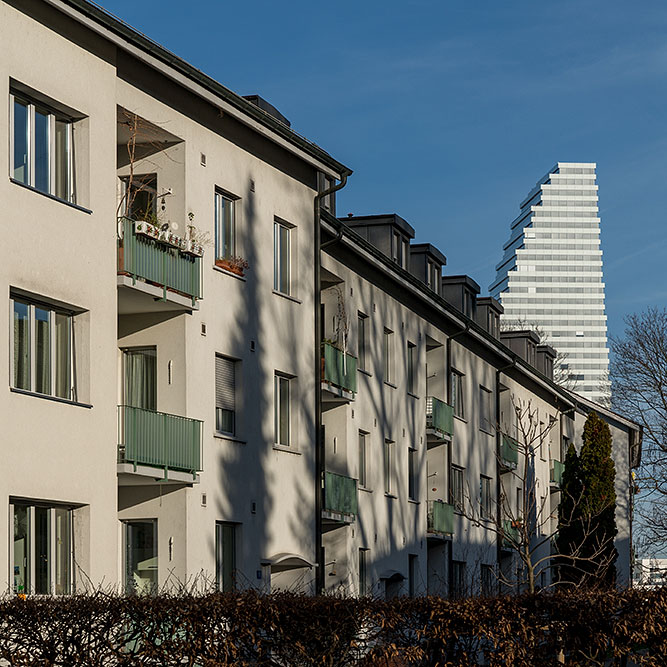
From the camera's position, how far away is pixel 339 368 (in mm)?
29297

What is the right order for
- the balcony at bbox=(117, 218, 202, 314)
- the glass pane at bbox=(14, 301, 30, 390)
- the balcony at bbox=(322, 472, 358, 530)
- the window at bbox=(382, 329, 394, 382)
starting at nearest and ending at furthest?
the glass pane at bbox=(14, 301, 30, 390), the balcony at bbox=(117, 218, 202, 314), the balcony at bbox=(322, 472, 358, 530), the window at bbox=(382, 329, 394, 382)

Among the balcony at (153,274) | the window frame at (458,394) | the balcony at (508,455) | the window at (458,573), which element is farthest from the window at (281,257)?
the balcony at (508,455)

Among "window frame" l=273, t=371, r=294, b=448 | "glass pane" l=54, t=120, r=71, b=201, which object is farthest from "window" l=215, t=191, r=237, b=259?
"glass pane" l=54, t=120, r=71, b=201

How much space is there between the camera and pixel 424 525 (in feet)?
122

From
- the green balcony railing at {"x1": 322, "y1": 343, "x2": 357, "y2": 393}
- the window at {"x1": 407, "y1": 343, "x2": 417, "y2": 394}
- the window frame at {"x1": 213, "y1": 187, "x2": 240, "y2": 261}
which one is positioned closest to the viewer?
the window frame at {"x1": 213, "y1": 187, "x2": 240, "y2": 261}

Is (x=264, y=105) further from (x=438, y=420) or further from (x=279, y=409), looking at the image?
(x=438, y=420)

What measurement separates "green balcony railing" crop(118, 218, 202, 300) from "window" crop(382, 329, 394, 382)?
12659 millimetres

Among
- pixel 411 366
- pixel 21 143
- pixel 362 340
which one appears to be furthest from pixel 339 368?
pixel 21 143

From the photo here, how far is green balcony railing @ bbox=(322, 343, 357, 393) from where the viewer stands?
93.4 feet

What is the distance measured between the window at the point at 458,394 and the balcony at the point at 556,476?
1495 cm

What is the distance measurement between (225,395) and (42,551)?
6.44 meters

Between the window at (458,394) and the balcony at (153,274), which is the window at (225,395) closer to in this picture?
the balcony at (153,274)

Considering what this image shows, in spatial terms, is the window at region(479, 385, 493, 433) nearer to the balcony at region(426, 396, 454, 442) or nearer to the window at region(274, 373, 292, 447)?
the balcony at region(426, 396, 454, 442)

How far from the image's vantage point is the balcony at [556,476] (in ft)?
186
